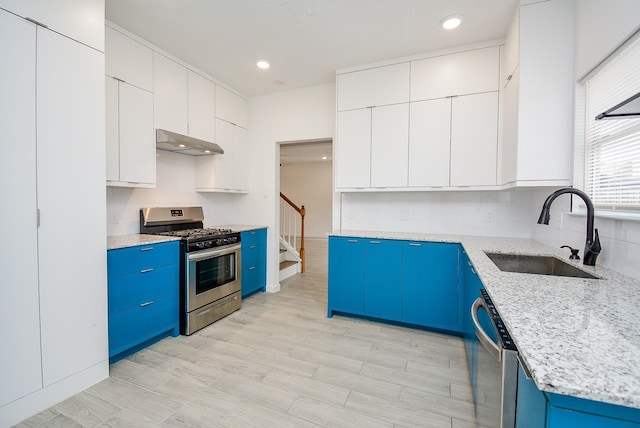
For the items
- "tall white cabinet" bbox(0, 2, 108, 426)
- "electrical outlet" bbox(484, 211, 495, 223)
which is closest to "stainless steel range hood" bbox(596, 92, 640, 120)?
"electrical outlet" bbox(484, 211, 495, 223)

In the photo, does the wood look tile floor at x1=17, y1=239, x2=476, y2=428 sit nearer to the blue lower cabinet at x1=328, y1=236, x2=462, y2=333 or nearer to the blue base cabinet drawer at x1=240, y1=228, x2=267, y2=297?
the blue lower cabinet at x1=328, y1=236, x2=462, y2=333

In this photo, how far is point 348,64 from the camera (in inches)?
128

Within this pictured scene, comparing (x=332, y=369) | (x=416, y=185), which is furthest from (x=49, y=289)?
(x=416, y=185)

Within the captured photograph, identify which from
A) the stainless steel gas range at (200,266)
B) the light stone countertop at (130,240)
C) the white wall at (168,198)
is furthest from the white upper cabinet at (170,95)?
the light stone countertop at (130,240)

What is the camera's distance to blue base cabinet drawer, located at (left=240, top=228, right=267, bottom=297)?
3684mm

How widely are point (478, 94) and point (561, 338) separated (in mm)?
2668

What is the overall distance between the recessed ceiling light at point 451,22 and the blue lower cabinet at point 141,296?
3.09m

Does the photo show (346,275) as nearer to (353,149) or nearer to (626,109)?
(353,149)

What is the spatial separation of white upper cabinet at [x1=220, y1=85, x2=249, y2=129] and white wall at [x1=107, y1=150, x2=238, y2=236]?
0.72 m

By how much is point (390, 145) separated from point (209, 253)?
223 centimetres

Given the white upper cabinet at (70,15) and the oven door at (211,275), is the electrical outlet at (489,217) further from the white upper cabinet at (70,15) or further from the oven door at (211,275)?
the white upper cabinet at (70,15)

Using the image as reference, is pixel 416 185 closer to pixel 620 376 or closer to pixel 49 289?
pixel 620 376

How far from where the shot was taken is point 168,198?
338 cm

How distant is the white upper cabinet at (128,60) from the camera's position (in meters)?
2.46
